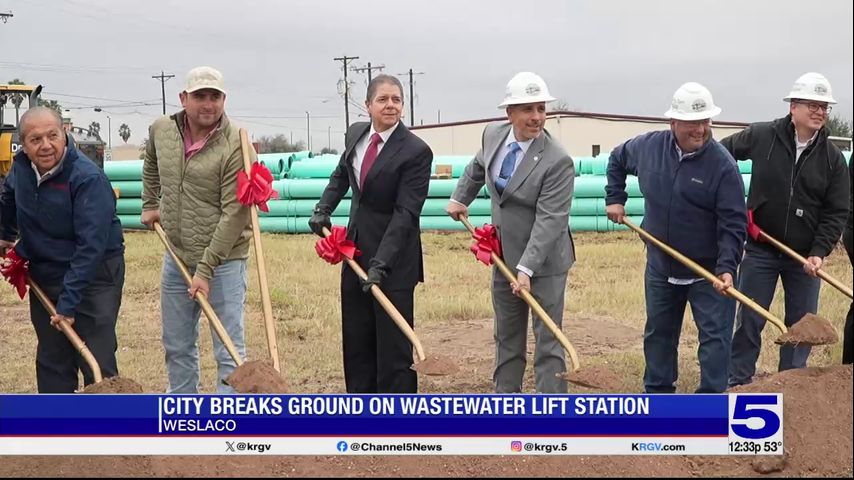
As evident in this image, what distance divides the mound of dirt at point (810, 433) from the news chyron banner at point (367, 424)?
1.01ft

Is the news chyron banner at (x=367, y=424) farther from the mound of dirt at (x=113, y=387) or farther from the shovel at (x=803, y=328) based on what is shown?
the shovel at (x=803, y=328)

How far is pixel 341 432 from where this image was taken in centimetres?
304

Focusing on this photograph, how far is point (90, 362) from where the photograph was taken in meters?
3.37

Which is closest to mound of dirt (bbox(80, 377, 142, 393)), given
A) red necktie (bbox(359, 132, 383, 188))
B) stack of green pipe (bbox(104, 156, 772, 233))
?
red necktie (bbox(359, 132, 383, 188))

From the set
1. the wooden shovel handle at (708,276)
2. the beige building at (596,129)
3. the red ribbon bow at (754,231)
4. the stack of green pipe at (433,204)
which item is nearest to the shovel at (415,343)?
the wooden shovel handle at (708,276)

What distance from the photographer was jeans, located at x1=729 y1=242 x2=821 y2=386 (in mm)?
4258

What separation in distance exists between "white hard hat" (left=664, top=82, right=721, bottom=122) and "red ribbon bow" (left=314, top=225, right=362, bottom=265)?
147cm

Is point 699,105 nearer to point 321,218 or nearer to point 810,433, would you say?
point 810,433

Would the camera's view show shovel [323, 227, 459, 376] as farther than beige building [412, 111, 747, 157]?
No

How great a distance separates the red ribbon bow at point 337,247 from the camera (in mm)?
3705

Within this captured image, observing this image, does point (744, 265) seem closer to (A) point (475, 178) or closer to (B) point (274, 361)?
(A) point (475, 178)

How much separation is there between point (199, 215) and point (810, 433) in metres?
2.54

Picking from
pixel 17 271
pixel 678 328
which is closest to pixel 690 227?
pixel 678 328

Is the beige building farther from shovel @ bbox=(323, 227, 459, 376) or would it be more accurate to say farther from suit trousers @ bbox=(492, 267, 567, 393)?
shovel @ bbox=(323, 227, 459, 376)
